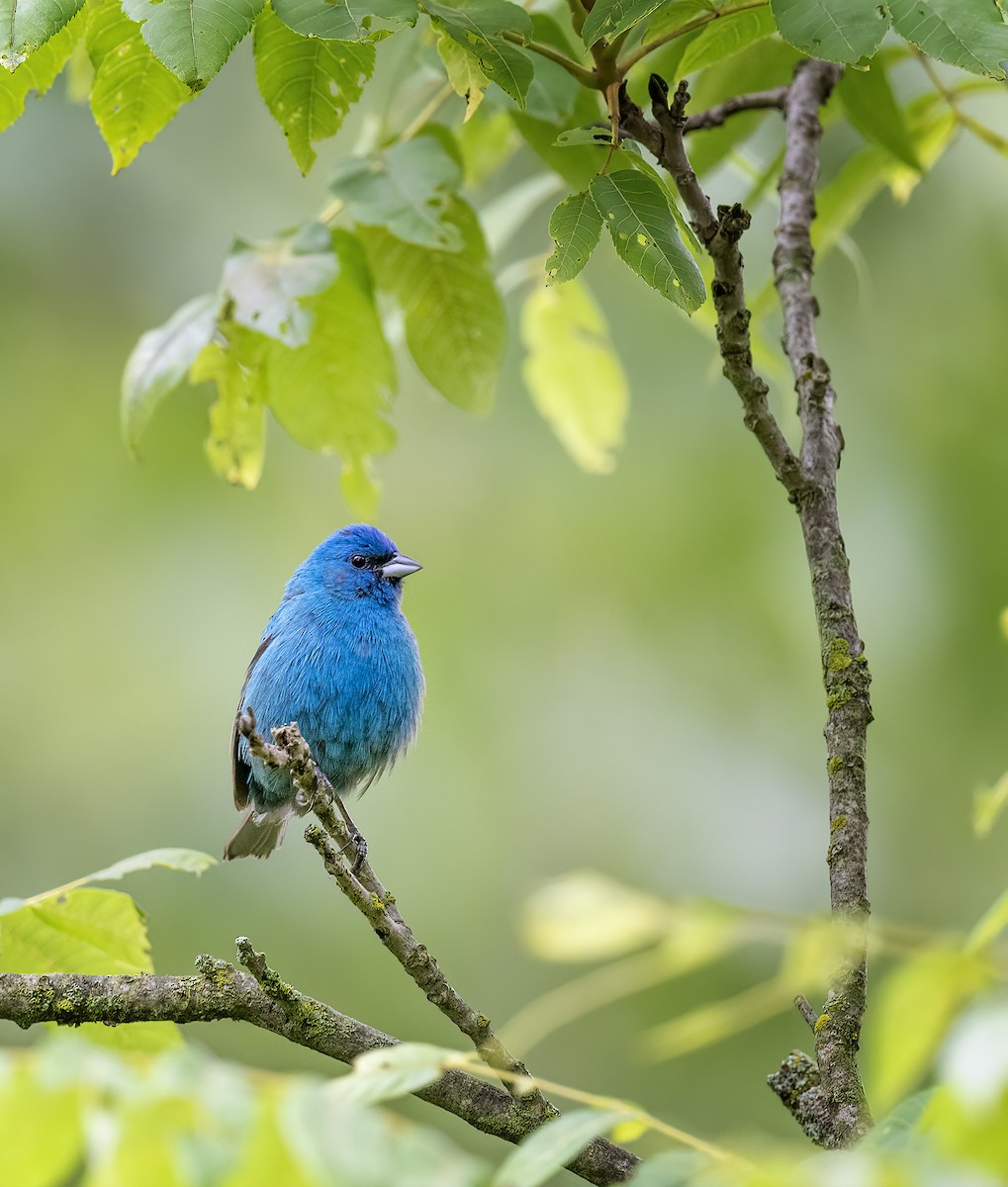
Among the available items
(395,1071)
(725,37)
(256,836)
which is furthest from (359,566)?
(395,1071)

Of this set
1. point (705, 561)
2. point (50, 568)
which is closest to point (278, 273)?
point (705, 561)

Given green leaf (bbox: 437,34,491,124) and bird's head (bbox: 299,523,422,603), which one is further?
bird's head (bbox: 299,523,422,603)

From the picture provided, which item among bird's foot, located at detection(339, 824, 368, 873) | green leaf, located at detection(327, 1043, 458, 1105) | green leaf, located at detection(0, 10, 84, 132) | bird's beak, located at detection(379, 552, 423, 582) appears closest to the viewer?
green leaf, located at detection(327, 1043, 458, 1105)

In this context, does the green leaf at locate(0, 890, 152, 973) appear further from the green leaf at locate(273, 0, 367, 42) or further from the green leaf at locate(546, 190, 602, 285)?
the green leaf at locate(273, 0, 367, 42)

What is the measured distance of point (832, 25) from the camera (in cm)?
211

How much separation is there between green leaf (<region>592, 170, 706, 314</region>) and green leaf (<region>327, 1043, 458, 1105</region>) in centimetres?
136

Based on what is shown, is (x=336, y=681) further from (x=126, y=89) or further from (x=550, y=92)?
(x=126, y=89)

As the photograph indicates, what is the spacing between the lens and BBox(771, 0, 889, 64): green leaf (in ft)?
6.87

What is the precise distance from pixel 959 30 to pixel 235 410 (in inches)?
79.3

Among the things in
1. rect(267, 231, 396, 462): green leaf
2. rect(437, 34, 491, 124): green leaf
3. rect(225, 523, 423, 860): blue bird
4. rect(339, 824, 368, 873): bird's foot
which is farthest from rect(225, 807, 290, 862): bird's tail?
rect(437, 34, 491, 124): green leaf

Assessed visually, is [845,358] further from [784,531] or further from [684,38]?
[684,38]

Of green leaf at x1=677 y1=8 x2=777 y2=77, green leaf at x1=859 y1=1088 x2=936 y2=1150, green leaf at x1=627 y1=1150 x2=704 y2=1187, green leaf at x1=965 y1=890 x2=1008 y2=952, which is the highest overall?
green leaf at x1=677 y1=8 x2=777 y2=77

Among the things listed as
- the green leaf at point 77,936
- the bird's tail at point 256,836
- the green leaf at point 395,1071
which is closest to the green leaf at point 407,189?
the green leaf at point 77,936

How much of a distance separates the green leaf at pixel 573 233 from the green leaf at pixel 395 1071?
52.9 inches
